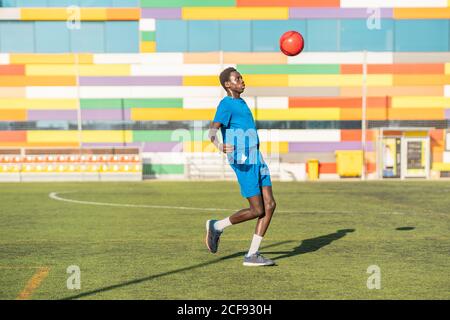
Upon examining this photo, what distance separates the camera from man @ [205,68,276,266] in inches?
245

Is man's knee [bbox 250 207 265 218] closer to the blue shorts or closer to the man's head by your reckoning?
the blue shorts

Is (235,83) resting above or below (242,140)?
above

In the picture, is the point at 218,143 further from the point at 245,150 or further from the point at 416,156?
the point at 416,156

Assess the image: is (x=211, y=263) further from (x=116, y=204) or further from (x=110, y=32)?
(x=110, y=32)

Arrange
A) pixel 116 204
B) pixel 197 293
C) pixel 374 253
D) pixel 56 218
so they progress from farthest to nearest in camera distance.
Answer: pixel 116 204, pixel 56 218, pixel 374 253, pixel 197 293

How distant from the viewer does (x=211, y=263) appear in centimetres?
660

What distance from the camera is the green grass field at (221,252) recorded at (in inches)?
209

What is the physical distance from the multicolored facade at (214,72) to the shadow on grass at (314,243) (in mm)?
20245

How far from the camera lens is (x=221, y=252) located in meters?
7.39

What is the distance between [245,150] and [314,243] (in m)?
2.52

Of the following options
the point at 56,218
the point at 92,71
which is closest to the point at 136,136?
the point at 92,71

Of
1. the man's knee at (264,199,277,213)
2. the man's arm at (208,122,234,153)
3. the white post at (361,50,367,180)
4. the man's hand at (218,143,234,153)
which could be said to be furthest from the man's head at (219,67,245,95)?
the white post at (361,50,367,180)

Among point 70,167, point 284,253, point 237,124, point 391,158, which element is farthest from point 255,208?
point 391,158

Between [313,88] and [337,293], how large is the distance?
24.9 m
